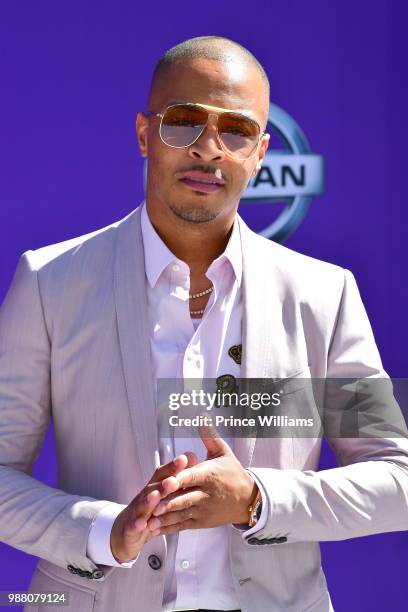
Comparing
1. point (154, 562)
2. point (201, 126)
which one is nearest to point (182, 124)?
point (201, 126)

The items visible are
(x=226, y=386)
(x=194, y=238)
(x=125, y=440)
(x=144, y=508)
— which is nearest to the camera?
(x=144, y=508)

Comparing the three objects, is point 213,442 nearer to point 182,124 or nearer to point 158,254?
point 158,254

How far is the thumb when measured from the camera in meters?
2.27

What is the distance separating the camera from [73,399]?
241cm

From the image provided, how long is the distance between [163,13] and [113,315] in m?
1.48

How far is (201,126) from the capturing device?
2.46 meters

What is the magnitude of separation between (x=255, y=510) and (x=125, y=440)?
12.5 inches

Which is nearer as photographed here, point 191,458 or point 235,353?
point 191,458

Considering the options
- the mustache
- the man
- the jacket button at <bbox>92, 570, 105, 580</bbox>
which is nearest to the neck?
the man

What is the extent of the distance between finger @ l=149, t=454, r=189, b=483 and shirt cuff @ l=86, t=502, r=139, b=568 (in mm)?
142

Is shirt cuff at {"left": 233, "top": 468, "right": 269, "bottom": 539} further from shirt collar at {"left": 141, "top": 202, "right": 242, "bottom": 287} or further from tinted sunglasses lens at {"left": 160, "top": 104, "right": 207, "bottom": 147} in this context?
tinted sunglasses lens at {"left": 160, "top": 104, "right": 207, "bottom": 147}

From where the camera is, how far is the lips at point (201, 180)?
96.9 inches

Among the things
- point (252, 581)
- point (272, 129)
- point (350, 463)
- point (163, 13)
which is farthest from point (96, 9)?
point (252, 581)

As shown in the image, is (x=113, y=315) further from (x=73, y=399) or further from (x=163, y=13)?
(x=163, y=13)
